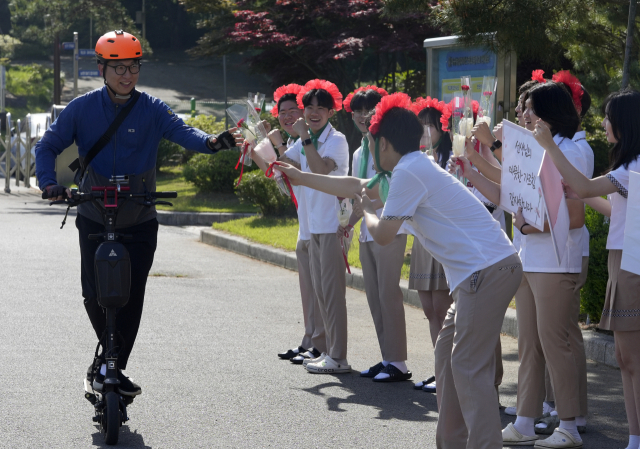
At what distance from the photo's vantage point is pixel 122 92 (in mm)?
4926

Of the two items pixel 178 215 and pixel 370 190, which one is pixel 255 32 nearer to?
pixel 178 215

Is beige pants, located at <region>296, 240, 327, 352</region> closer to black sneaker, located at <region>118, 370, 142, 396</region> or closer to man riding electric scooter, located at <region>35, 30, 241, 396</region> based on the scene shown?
man riding electric scooter, located at <region>35, 30, 241, 396</region>

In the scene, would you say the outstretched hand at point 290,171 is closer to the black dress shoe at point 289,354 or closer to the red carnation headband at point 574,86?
the red carnation headband at point 574,86

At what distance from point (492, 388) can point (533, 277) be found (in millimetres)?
857

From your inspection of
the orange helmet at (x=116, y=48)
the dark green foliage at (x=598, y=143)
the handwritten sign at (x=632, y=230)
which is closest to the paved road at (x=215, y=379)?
the handwritten sign at (x=632, y=230)

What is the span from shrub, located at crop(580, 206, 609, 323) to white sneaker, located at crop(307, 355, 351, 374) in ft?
6.89

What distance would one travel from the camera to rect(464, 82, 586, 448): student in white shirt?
15.0 feet

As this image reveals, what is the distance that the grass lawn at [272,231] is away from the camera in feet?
38.5

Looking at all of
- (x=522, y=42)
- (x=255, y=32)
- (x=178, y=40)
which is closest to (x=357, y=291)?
(x=522, y=42)

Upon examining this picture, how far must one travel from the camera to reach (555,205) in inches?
175

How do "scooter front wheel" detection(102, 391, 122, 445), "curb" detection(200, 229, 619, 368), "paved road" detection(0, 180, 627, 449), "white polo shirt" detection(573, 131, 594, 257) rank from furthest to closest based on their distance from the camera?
"curb" detection(200, 229, 619, 368), "paved road" detection(0, 180, 627, 449), "white polo shirt" detection(573, 131, 594, 257), "scooter front wheel" detection(102, 391, 122, 445)

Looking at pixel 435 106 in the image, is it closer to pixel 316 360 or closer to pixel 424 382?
pixel 424 382

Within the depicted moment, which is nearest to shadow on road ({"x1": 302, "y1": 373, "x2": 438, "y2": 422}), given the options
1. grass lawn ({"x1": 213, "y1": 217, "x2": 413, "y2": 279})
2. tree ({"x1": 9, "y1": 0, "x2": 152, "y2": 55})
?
grass lawn ({"x1": 213, "y1": 217, "x2": 413, "y2": 279})

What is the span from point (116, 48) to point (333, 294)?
2.49 meters
